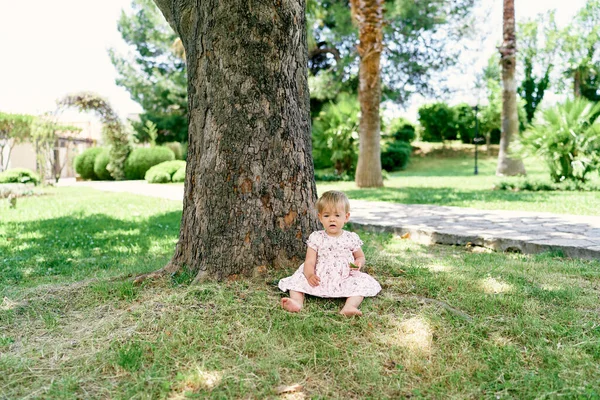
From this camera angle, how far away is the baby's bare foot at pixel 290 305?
10.3ft

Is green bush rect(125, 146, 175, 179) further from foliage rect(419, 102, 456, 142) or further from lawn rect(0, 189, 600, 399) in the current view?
lawn rect(0, 189, 600, 399)

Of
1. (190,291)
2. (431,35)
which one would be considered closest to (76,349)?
(190,291)

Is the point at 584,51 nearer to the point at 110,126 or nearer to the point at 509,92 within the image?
the point at 509,92

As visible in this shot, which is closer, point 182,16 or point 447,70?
point 182,16

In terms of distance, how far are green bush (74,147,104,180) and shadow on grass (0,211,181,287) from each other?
55.5 ft

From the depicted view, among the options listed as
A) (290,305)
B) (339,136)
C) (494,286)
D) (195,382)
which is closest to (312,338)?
(290,305)

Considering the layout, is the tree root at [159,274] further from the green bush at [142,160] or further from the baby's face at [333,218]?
the green bush at [142,160]

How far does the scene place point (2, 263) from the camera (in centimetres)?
520

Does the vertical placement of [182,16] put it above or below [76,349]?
above

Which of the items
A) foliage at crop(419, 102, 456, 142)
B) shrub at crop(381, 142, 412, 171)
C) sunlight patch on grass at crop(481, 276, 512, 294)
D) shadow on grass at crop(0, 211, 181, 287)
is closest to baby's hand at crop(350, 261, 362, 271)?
sunlight patch on grass at crop(481, 276, 512, 294)

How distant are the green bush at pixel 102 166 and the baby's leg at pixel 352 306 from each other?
22.1m

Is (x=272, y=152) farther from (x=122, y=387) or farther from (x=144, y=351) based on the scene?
(x=122, y=387)

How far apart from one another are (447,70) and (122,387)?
2629cm

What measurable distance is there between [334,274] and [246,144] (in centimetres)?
111
